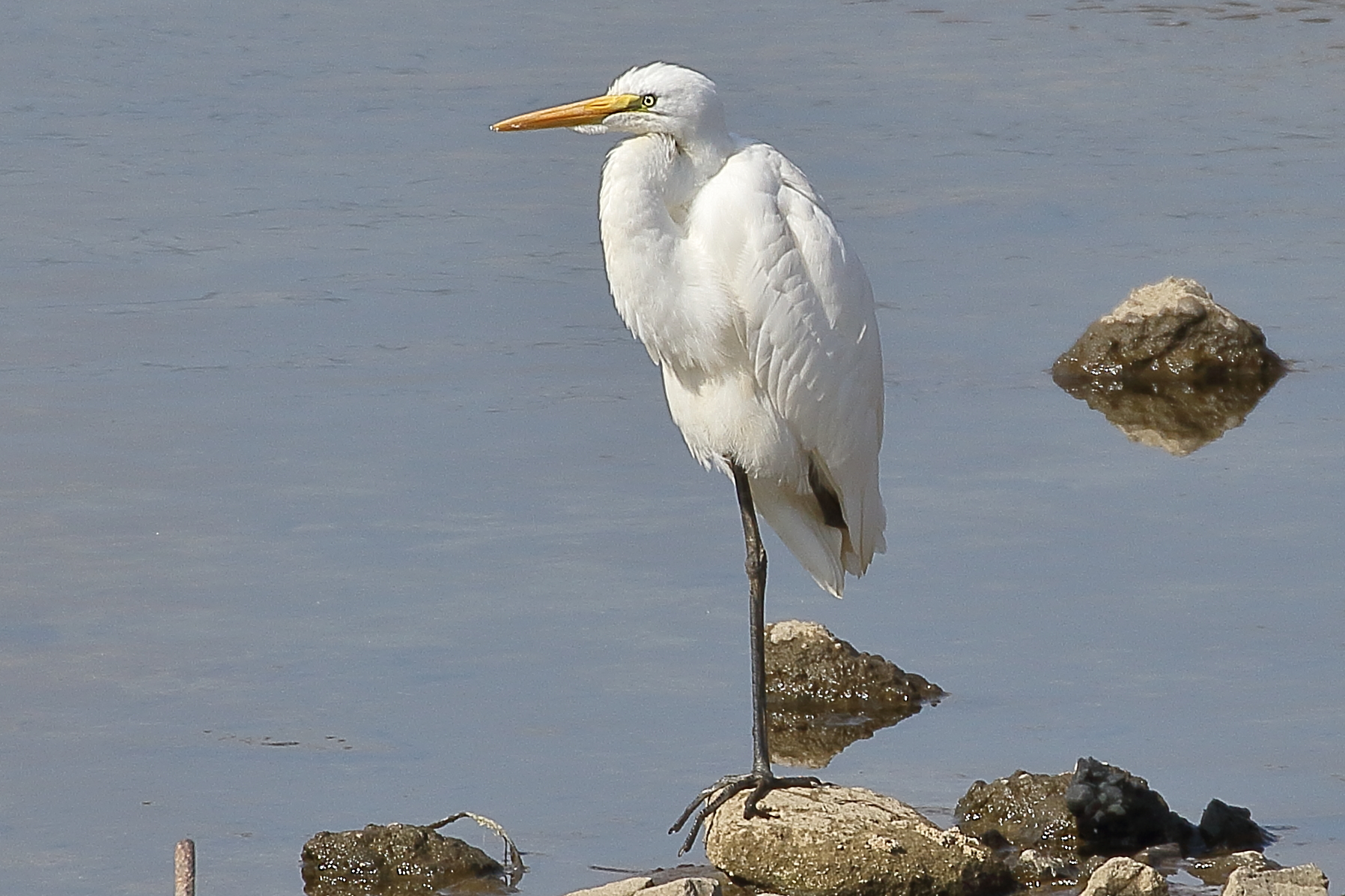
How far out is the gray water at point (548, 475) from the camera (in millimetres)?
7836

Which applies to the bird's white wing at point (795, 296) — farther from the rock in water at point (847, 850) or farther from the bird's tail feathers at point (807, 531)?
the rock in water at point (847, 850)

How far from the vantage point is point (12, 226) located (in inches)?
571

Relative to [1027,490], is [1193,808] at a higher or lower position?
lower

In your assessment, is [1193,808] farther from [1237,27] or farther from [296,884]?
[1237,27]

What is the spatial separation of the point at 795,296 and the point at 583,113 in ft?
2.66

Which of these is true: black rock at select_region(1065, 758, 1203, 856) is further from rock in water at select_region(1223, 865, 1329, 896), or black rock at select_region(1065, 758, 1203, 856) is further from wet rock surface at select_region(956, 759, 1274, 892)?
rock in water at select_region(1223, 865, 1329, 896)

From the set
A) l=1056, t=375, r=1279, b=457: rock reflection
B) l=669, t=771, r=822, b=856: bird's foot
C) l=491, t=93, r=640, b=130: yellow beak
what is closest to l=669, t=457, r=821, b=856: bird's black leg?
l=669, t=771, r=822, b=856: bird's foot

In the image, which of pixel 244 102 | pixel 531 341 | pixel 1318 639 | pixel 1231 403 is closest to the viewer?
pixel 1318 639

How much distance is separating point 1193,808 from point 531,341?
19.3 ft

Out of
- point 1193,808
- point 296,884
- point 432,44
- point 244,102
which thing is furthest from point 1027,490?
point 432,44

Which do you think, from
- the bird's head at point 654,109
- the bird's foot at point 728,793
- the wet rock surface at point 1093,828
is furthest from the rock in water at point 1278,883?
the bird's head at point 654,109

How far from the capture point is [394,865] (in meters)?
6.96

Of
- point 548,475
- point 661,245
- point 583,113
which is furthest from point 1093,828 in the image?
point 548,475

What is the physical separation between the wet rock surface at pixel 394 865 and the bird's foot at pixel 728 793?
24.0 inches
